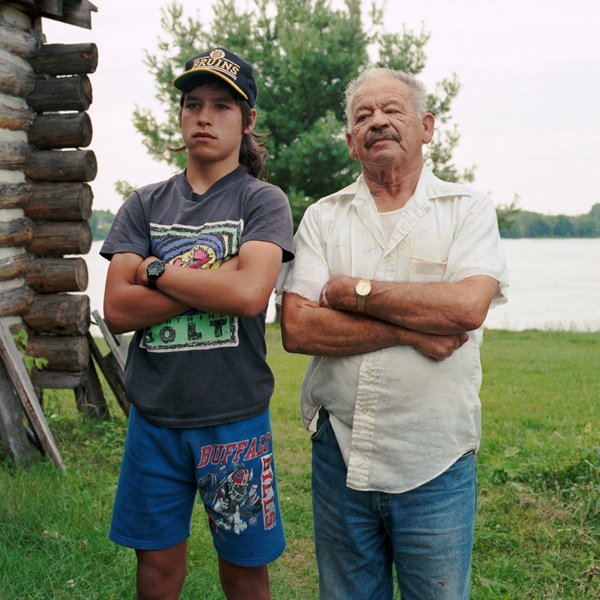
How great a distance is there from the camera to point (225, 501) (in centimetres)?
272

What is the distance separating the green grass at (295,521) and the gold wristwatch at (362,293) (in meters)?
1.90

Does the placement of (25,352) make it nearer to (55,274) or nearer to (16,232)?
(55,274)

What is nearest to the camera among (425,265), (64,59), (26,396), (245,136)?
(425,265)

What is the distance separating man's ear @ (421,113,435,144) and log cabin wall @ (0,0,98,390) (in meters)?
4.07

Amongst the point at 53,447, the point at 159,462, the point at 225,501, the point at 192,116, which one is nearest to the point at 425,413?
the point at 225,501

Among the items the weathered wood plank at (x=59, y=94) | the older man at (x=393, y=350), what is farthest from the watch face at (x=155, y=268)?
the weathered wood plank at (x=59, y=94)

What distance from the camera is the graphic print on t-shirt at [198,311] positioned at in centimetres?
268

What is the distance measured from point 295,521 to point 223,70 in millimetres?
3001

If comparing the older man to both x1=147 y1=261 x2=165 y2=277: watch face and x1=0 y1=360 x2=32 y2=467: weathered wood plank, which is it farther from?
x1=0 y1=360 x2=32 y2=467: weathered wood plank

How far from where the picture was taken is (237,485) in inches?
107

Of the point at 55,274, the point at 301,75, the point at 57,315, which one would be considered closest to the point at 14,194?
the point at 55,274

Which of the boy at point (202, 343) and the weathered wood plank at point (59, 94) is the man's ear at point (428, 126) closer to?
the boy at point (202, 343)

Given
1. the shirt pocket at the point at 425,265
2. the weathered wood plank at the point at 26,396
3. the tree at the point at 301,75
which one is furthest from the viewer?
the tree at the point at 301,75

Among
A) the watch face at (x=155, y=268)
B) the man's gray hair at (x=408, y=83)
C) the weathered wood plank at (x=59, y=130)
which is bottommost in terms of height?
the watch face at (x=155, y=268)
